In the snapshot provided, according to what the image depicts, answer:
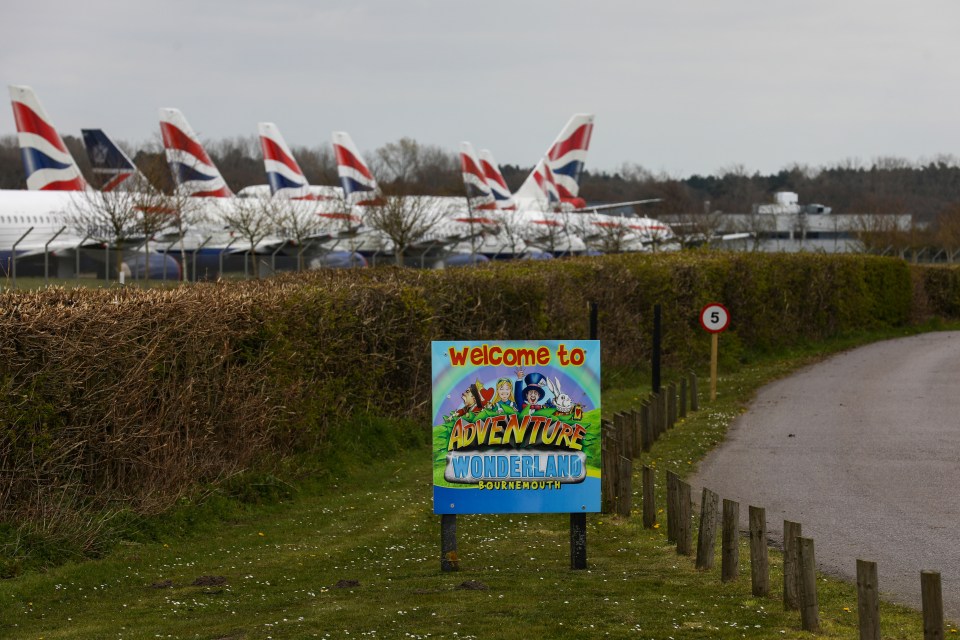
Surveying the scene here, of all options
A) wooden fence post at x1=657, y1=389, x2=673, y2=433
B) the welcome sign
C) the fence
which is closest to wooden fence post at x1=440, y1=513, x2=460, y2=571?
the welcome sign

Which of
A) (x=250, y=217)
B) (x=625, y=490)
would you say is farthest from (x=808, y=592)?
(x=250, y=217)

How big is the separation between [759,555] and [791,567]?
488 mm

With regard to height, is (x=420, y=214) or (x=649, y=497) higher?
(x=420, y=214)

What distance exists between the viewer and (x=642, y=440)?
1798 cm

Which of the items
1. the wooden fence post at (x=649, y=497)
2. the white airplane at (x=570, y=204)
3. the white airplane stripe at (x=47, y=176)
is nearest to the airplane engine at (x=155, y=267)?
the white airplane stripe at (x=47, y=176)

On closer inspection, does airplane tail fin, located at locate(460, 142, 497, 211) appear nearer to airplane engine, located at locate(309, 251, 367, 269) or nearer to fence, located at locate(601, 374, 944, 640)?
airplane engine, located at locate(309, 251, 367, 269)

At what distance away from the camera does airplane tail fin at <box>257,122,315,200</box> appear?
62.8 metres

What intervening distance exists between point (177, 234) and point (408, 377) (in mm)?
31604

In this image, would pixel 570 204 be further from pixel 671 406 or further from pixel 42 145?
pixel 671 406

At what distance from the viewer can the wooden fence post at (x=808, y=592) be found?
26.1 feet

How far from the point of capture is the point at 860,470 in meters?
16.1

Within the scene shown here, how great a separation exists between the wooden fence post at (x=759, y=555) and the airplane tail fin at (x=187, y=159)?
47.6m

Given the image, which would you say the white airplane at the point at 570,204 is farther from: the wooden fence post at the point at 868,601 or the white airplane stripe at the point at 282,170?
the wooden fence post at the point at 868,601

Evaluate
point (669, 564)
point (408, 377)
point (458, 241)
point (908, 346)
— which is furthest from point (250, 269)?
point (669, 564)
